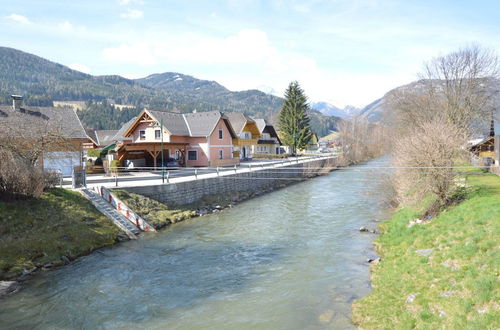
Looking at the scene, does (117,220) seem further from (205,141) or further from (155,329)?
(205,141)

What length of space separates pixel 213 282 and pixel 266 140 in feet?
194

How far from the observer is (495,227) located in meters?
11.6

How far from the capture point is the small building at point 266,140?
2753 inches

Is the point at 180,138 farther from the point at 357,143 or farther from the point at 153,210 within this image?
the point at 357,143

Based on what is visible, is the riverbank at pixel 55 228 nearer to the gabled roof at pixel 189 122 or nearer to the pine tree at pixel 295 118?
the gabled roof at pixel 189 122

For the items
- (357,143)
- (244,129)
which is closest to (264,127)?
(244,129)

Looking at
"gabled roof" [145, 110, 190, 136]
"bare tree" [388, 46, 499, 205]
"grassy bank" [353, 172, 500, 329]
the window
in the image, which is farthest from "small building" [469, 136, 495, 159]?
"gabled roof" [145, 110, 190, 136]

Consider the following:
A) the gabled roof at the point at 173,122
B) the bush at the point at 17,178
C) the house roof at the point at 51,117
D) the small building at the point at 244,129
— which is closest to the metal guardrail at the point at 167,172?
the house roof at the point at 51,117

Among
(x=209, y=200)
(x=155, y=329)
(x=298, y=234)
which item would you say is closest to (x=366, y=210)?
(x=298, y=234)

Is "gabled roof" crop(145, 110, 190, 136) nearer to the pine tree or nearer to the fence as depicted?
the fence

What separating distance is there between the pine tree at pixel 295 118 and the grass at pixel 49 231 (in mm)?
49529

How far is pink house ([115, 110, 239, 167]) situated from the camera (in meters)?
38.9

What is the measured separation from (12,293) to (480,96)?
133 feet

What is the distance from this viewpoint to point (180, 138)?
135 ft
